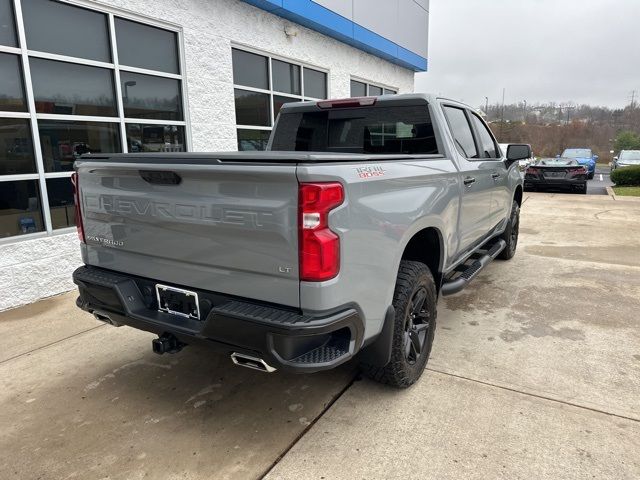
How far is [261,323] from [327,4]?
8498 mm

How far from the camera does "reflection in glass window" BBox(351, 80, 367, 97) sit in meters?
11.2

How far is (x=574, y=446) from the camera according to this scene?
253 cm

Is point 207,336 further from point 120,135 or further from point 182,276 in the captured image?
point 120,135

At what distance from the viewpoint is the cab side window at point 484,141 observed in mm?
4777

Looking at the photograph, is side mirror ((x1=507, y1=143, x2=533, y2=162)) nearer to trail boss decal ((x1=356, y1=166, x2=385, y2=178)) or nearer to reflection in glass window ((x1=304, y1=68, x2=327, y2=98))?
trail boss decal ((x1=356, y1=166, x2=385, y2=178))

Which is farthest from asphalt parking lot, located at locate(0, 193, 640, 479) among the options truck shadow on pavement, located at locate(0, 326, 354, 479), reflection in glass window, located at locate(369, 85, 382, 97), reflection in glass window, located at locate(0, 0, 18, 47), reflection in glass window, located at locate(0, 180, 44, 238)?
reflection in glass window, located at locate(369, 85, 382, 97)

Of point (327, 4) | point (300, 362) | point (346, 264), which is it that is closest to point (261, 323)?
point (300, 362)

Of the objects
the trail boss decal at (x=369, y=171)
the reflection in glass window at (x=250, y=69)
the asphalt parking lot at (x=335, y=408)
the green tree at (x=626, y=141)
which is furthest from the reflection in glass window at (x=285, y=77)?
the green tree at (x=626, y=141)

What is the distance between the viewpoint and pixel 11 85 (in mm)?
4816

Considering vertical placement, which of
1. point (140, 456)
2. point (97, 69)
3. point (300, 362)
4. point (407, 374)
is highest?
point (97, 69)

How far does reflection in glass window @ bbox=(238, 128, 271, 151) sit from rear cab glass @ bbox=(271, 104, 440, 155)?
141 inches

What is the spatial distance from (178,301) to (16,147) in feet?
11.6

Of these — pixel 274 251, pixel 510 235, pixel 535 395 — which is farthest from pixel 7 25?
pixel 510 235

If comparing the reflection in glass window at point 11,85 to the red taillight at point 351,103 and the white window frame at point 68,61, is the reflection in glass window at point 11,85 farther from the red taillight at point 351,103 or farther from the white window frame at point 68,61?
the red taillight at point 351,103
